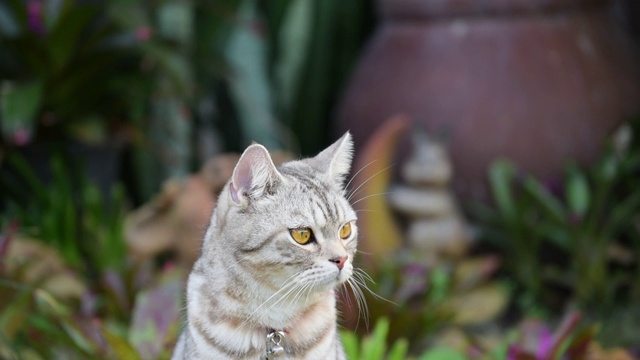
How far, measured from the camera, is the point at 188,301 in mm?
2012

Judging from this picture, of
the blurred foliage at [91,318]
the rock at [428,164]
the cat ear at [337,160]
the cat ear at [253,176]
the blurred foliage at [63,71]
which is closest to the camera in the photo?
the cat ear at [253,176]

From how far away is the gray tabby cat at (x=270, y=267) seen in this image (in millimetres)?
1862

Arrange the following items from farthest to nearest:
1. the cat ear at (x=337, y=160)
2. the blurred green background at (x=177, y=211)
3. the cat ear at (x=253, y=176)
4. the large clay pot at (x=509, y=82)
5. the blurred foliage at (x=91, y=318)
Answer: the large clay pot at (x=509, y=82)
the blurred green background at (x=177, y=211)
the blurred foliage at (x=91, y=318)
the cat ear at (x=337, y=160)
the cat ear at (x=253, y=176)

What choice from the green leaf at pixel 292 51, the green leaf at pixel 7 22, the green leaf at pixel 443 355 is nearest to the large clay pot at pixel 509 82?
the green leaf at pixel 292 51

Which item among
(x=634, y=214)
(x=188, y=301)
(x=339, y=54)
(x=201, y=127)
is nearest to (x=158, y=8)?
(x=201, y=127)

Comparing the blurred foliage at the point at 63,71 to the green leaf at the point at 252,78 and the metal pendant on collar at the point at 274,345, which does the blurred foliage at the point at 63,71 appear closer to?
the green leaf at the point at 252,78

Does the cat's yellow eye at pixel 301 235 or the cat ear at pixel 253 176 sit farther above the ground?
the cat ear at pixel 253 176

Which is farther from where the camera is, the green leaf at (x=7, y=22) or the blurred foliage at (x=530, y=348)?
the green leaf at (x=7, y=22)

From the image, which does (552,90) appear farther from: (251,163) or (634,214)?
(251,163)

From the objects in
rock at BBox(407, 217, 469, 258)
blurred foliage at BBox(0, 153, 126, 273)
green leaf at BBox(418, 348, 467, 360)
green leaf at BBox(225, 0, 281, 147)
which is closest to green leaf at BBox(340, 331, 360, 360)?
green leaf at BBox(418, 348, 467, 360)

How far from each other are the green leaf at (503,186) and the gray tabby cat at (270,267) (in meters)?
1.82

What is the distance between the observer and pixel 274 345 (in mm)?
1912

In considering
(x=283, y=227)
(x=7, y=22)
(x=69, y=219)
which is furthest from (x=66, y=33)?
(x=283, y=227)

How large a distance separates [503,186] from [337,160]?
5.86 ft
